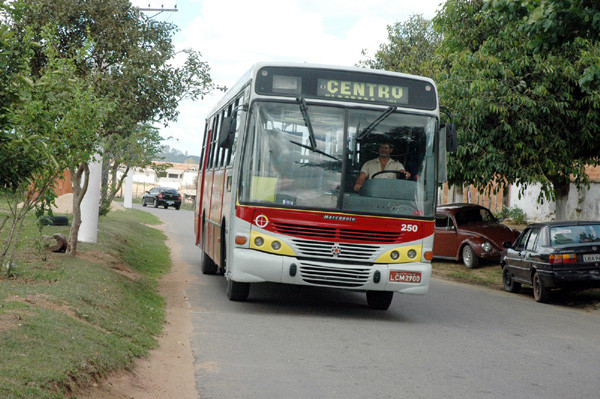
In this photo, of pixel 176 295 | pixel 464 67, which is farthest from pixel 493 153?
pixel 176 295

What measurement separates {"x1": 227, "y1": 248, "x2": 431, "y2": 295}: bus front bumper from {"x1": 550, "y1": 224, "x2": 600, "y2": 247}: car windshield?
4608 millimetres

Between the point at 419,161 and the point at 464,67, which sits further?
the point at 464,67

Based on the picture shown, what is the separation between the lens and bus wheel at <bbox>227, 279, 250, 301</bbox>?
1197cm

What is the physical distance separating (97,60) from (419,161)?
7.51 m

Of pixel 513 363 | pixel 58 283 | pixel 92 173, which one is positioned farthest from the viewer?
pixel 92 173

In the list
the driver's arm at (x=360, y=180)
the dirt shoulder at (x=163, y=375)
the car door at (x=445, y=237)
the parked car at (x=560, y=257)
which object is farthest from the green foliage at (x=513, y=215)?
the dirt shoulder at (x=163, y=375)

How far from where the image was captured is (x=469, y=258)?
21297 mm

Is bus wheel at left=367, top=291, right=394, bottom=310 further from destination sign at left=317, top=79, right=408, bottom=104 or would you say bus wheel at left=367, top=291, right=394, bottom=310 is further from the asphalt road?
destination sign at left=317, top=79, right=408, bottom=104

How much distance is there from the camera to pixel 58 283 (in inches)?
423

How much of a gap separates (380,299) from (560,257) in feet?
12.5

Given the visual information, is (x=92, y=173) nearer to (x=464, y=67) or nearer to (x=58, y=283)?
(x=58, y=283)

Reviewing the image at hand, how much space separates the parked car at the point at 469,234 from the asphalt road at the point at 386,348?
22.4ft

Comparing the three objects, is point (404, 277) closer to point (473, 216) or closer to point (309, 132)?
point (309, 132)

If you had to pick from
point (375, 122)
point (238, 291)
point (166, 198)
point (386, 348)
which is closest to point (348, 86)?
point (375, 122)
